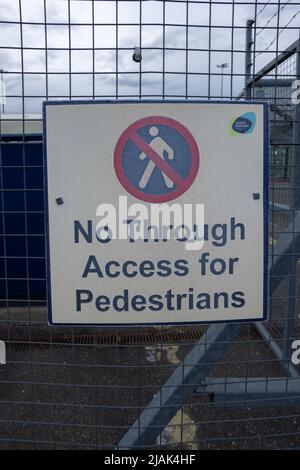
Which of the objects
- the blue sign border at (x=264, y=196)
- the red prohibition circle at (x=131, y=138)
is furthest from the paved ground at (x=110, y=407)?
the red prohibition circle at (x=131, y=138)

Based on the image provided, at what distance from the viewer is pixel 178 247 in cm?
168

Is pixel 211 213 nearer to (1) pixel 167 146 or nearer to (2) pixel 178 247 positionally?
(2) pixel 178 247

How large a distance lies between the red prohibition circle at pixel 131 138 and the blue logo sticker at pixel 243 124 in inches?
6.7

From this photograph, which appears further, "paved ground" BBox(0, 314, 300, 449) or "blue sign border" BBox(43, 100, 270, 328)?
"paved ground" BBox(0, 314, 300, 449)

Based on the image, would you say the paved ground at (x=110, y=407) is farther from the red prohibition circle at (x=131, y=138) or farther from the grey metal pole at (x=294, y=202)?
the red prohibition circle at (x=131, y=138)

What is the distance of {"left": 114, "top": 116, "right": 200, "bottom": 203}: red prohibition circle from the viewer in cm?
164

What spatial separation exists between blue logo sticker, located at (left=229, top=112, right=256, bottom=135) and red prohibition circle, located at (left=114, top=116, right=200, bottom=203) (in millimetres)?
171

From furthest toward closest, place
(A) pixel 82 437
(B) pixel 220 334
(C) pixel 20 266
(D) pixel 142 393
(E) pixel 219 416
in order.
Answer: (C) pixel 20 266
(D) pixel 142 393
(E) pixel 219 416
(A) pixel 82 437
(B) pixel 220 334

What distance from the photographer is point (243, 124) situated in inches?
65.7

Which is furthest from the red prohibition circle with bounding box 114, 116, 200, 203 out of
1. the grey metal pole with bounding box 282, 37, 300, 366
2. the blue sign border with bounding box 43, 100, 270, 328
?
the grey metal pole with bounding box 282, 37, 300, 366

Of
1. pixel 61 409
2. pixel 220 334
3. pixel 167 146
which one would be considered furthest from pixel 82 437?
pixel 167 146

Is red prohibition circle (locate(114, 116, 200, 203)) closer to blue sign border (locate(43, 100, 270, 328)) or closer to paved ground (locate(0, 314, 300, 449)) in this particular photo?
blue sign border (locate(43, 100, 270, 328))

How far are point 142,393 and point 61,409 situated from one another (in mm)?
554
